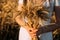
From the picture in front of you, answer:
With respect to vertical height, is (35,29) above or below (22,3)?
below

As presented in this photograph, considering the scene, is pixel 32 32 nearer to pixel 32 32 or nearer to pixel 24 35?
pixel 32 32

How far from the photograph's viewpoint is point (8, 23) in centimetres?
228

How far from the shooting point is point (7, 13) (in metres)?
2.19

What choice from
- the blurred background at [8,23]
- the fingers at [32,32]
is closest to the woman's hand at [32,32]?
the fingers at [32,32]

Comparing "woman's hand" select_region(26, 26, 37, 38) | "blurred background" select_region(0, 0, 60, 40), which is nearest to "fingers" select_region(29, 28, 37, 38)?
"woman's hand" select_region(26, 26, 37, 38)

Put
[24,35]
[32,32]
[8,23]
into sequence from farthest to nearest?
[8,23] < [24,35] < [32,32]

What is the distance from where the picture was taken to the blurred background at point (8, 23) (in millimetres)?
2090

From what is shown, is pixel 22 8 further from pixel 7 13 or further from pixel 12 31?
pixel 12 31

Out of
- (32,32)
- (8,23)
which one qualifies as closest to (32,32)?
(32,32)

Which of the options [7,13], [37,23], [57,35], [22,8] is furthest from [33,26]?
[57,35]

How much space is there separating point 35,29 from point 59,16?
0.84 feet

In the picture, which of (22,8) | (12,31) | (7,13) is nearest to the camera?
(22,8)

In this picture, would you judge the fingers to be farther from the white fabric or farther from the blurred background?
the blurred background

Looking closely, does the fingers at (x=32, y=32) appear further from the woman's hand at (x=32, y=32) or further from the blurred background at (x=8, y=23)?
the blurred background at (x=8, y=23)
